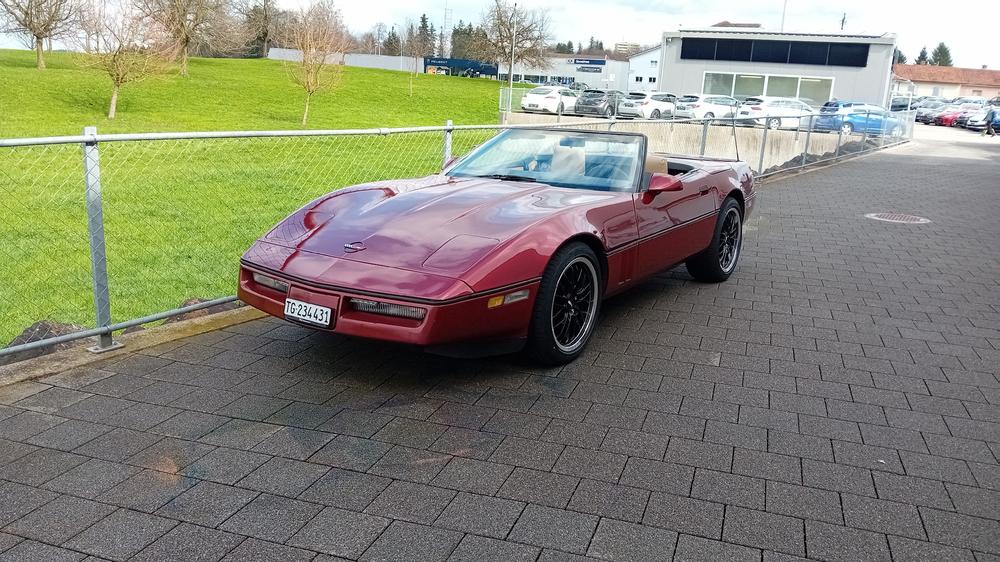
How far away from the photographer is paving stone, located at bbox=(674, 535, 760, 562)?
2.79 meters

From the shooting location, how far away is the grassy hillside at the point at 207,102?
26.6 m

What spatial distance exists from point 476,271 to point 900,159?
2146 centimetres

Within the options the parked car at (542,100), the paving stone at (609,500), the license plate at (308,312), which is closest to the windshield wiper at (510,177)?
the license plate at (308,312)

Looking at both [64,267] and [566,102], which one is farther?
[566,102]

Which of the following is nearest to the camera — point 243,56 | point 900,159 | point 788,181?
point 788,181

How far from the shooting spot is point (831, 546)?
9.50 feet

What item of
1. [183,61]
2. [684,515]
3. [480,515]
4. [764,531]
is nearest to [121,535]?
[480,515]

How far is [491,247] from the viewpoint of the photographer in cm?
421

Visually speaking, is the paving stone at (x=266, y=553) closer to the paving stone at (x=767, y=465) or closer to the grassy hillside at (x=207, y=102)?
the paving stone at (x=767, y=465)

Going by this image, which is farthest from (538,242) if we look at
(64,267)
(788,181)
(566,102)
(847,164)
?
(566,102)

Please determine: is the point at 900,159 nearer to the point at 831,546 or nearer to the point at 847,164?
the point at 847,164

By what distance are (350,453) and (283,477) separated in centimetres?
33

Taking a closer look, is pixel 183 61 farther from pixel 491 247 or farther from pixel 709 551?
pixel 709 551

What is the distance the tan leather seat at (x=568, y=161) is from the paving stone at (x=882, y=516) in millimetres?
2955
